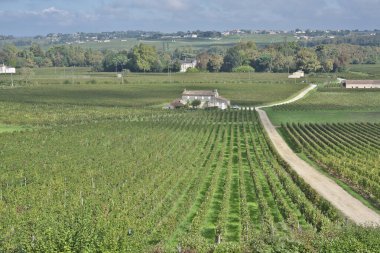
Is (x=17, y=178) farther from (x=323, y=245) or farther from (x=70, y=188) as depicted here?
(x=323, y=245)

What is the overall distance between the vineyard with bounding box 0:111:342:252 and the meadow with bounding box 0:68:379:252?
0.29 ft

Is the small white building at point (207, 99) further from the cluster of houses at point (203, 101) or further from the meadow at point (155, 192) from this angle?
the meadow at point (155, 192)

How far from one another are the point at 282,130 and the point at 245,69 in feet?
414

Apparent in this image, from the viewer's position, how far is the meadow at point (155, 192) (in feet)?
78.8

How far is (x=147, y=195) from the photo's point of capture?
120ft

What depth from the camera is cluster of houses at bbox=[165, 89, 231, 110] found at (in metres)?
111

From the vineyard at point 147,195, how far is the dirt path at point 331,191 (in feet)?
4.85

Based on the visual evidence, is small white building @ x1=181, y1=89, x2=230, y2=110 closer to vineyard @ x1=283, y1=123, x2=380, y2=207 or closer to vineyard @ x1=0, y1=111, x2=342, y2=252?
vineyard @ x1=283, y1=123, x2=380, y2=207

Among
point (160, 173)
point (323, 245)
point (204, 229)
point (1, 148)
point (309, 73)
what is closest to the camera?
point (323, 245)

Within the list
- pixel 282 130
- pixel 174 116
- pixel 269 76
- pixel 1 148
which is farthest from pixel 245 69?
pixel 1 148

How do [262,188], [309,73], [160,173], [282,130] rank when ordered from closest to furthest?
[262,188], [160,173], [282,130], [309,73]

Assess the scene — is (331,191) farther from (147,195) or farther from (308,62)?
(308,62)

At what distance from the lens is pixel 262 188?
40.3 meters

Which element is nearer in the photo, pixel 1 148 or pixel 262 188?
pixel 262 188
